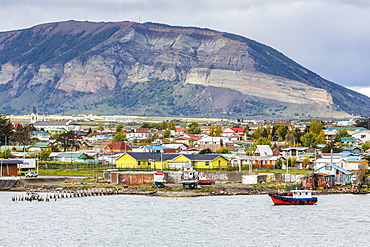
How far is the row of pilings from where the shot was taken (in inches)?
2092

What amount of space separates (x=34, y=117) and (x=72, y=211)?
14500cm

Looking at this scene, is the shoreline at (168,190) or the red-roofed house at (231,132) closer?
the shoreline at (168,190)

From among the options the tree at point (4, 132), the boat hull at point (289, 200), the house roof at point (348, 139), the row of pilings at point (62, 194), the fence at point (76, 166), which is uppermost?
the tree at point (4, 132)

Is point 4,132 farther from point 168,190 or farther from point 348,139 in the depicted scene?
point 168,190

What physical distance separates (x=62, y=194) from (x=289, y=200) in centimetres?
1684

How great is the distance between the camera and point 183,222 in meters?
42.3

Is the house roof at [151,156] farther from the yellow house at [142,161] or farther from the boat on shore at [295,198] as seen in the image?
the boat on shore at [295,198]

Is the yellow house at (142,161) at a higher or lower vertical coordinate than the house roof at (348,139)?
lower

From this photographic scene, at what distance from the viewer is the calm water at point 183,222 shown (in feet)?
121

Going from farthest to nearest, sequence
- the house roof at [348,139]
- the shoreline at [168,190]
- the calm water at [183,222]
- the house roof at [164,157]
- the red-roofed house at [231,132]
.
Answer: the red-roofed house at [231,132] → the house roof at [348,139] → the house roof at [164,157] → the shoreline at [168,190] → the calm water at [183,222]

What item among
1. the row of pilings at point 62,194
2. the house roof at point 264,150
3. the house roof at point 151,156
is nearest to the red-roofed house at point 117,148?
the house roof at point 264,150

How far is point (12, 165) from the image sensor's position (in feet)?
222

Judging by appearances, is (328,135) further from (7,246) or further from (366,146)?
(7,246)

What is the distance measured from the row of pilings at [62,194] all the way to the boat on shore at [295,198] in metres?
12.6
